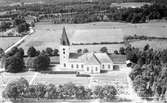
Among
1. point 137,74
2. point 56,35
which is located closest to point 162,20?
point 56,35

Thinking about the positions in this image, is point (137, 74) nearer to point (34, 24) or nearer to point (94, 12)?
point (34, 24)

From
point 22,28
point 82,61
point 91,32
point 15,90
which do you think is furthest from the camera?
point 22,28

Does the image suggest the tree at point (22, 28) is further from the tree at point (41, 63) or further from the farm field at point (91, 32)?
the tree at point (41, 63)

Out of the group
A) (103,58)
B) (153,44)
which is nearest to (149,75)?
(103,58)

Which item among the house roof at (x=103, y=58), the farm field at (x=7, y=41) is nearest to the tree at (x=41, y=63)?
the house roof at (x=103, y=58)

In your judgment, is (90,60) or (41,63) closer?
(90,60)

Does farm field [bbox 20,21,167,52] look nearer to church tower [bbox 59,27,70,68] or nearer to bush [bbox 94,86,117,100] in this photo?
church tower [bbox 59,27,70,68]

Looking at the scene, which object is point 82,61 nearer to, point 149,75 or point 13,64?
point 13,64

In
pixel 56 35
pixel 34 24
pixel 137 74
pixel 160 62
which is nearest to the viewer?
pixel 137 74
